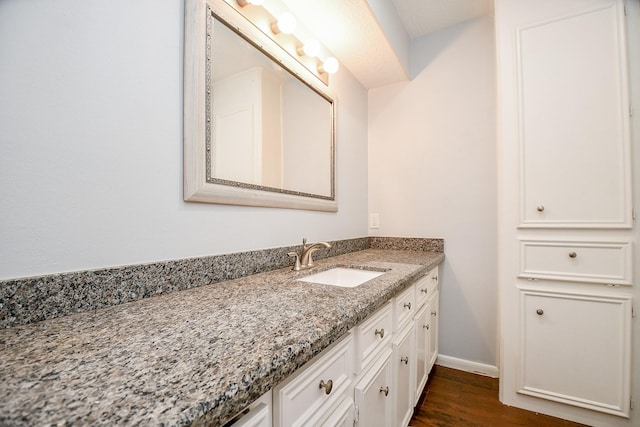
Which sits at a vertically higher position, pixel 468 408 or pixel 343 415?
pixel 343 415

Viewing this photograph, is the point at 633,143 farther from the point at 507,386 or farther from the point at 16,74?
the point at 16,74

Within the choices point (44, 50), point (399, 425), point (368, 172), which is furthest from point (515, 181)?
point (44, 50)

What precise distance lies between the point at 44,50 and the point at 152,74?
0.23 metres

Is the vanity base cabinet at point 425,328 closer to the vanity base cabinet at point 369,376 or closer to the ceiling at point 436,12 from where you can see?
the vanity base cabinet at point 369,376

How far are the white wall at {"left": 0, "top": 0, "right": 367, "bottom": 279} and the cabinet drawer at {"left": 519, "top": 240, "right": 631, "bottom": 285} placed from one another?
1.57m

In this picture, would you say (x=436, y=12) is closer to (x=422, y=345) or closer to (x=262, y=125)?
(x=262, y=125)

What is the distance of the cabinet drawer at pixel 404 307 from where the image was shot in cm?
108

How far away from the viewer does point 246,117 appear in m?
1.12

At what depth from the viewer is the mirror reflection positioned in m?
0.98

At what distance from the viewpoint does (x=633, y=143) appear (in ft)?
4.13

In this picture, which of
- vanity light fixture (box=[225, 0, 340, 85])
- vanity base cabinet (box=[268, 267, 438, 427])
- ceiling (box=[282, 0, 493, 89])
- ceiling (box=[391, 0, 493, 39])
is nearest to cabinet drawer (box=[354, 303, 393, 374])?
vanity base cabinet (box=[268, 267, 438, 427])

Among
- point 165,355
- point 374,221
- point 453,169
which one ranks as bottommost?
point 165,355

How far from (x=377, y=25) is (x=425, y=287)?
1465 mm

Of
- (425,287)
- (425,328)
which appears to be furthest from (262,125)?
(425,328)
